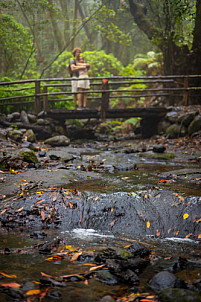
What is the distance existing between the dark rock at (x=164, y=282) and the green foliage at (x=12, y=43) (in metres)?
14.0

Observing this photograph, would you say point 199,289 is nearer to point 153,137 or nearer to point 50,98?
point 153,137

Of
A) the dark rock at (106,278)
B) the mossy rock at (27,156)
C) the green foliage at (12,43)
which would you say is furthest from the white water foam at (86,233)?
the green foliage at (12,43)

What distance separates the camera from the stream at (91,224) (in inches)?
78.4

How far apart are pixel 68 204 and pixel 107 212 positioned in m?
0.48

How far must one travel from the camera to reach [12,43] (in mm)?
14297

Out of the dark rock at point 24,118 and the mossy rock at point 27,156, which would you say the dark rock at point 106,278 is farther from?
the dark rock at point 24,118

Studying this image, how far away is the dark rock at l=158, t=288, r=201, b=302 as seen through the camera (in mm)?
1697

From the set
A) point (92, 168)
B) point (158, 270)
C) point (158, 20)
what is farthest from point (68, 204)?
point (158, 20)

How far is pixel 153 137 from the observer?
1089cm

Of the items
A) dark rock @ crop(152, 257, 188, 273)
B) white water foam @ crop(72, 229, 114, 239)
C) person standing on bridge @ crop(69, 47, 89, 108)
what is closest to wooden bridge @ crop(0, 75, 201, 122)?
person standing on bridge @ crop(69, 47, 89, 108)

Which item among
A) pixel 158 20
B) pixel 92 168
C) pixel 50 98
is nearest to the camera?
pixel 92 168


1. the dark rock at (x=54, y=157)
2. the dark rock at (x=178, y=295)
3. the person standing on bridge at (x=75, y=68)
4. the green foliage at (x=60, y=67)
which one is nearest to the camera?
the dark rock at (x=178, y=295)

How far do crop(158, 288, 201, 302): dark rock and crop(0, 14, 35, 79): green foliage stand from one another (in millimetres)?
14205

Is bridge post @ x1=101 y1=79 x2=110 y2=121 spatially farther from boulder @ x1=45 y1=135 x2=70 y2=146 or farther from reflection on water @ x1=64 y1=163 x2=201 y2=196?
reflection on water @ x1=64 y1=163 x2=201 y2=196
